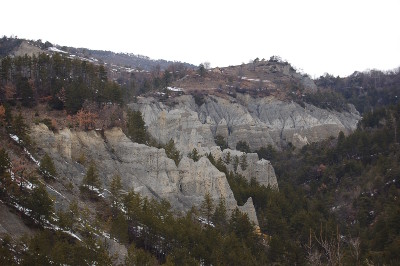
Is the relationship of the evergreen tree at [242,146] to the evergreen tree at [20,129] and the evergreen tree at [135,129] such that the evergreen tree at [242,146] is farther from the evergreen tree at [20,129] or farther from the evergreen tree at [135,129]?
the evergreen tree at [20,129]

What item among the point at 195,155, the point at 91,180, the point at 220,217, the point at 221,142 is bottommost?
the point at 220,217

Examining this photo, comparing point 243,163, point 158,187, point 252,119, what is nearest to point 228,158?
point 243,163

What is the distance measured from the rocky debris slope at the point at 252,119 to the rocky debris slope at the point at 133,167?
1177 inches

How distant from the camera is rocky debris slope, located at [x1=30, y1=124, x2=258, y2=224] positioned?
155 feet

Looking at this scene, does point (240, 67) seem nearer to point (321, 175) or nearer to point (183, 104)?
point (183, 104)

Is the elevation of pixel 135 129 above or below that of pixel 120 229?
above

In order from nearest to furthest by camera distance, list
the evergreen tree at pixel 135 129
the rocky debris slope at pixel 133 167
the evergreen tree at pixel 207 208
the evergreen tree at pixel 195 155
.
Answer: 1. the rocky debris slope at pixel 133 167
2. the evergreen tree at pixel 207 208
3. the evergreen tree at pixel 135 129
4. the evergreen tree at pixel 195 155

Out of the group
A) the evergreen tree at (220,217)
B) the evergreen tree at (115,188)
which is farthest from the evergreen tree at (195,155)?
the evergreen tree at (115,188)

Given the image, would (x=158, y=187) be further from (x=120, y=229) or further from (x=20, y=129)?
(x=20, y=129)

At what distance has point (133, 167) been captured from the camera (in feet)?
174

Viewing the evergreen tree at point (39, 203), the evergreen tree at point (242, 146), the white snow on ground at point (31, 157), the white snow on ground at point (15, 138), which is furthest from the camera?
the evergreen tree at point (242, 146)

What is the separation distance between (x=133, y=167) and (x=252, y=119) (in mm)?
57762

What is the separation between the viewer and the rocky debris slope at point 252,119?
92125 millimetres

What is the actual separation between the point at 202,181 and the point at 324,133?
58.4 meters
